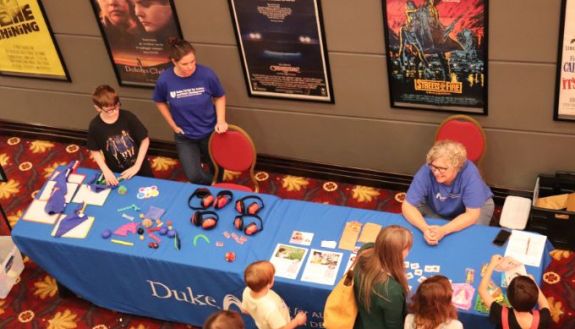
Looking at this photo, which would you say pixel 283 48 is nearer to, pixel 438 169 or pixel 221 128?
pixel 221 128

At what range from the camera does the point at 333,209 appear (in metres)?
4.36

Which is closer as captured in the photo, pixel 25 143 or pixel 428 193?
pixel 428 193

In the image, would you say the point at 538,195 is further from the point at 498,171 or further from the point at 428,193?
the point at 428,193

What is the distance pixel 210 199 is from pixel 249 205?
28cm

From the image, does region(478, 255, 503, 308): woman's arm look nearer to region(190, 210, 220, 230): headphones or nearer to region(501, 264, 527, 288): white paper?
region(501, 264, 527, 288): white paper

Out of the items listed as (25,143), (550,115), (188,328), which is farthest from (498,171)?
(25,143)

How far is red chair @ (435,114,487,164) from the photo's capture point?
15.6ft

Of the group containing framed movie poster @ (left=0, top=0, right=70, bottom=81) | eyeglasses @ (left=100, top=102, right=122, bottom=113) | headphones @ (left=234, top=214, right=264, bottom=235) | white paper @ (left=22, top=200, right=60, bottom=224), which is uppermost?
framed movie poster @ (left=0, top=0, right=70, bottom=81)

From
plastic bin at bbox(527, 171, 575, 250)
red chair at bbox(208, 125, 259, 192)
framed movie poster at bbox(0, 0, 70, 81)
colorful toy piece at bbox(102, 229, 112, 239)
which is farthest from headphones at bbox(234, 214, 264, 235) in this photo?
framed movie poster at bbox(0, 0, 70, 81)

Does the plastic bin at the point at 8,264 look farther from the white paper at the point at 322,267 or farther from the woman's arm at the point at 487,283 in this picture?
the woman's arm at the point at 487,283

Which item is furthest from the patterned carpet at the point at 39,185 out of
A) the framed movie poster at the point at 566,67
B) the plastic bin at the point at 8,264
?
the framed movie poster at the point at 566,67

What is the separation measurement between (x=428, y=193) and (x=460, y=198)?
0.21 meters

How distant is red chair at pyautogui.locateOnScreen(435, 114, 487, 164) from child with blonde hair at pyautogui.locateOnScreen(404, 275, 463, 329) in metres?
1.71

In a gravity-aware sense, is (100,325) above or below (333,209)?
below
